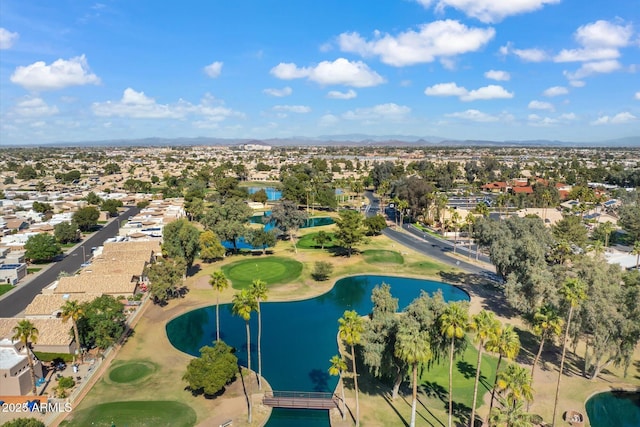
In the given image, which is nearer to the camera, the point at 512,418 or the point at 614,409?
the point at 512,418

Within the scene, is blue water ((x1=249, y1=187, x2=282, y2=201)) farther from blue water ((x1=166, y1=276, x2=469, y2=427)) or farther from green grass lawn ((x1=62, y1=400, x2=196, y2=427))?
green grass lawn ((x1=62, y1=400, x2=196, y2=427))

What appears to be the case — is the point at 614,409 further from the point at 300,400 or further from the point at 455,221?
the point at 455,221

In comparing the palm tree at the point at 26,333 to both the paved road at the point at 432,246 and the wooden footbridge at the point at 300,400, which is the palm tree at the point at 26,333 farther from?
the paved road at the point at 432,246

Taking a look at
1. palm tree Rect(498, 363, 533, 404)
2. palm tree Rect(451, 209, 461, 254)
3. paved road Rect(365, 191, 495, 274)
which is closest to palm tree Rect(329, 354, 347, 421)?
palm tree Rect(498, 363, 533, 404)

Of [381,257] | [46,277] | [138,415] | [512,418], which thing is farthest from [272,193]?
[512,418]

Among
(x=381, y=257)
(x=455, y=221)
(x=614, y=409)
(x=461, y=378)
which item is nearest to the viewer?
(x=614, y=409)

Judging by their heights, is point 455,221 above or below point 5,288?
above

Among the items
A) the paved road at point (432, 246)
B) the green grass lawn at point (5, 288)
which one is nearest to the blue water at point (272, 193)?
the paved road at point (432, 246)
